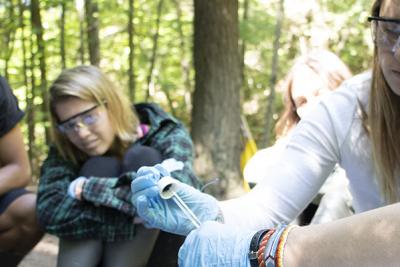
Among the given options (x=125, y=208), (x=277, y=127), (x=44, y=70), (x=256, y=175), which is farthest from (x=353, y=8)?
(x=125, y=208)

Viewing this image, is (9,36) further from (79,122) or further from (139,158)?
(139,158)

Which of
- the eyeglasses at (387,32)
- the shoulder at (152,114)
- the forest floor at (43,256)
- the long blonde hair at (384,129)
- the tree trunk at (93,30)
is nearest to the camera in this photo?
the eyeglasses at (387,32)

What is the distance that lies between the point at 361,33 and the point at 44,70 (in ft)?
15.4

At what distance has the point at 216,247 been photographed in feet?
3.66

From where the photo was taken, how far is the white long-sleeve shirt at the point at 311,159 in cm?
150

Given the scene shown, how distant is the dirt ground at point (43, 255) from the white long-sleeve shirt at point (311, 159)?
84.1 inches

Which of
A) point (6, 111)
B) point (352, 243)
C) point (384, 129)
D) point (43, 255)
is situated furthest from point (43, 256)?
point (352, 243)

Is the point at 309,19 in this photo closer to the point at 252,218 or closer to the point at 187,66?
the point at 187,66

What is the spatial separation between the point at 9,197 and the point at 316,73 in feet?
5.21

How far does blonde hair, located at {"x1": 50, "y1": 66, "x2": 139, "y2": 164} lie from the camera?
2.40 m

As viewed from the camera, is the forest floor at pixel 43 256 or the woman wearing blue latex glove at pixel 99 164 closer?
the woman wearing blue latex glove at pixel 99 164

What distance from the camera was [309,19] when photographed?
27.1 ft

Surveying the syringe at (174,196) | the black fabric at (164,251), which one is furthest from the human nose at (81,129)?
the syringe at (174,196)

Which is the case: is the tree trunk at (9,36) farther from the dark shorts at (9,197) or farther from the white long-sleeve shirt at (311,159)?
the white long-sleeve shirt at (311,159)
